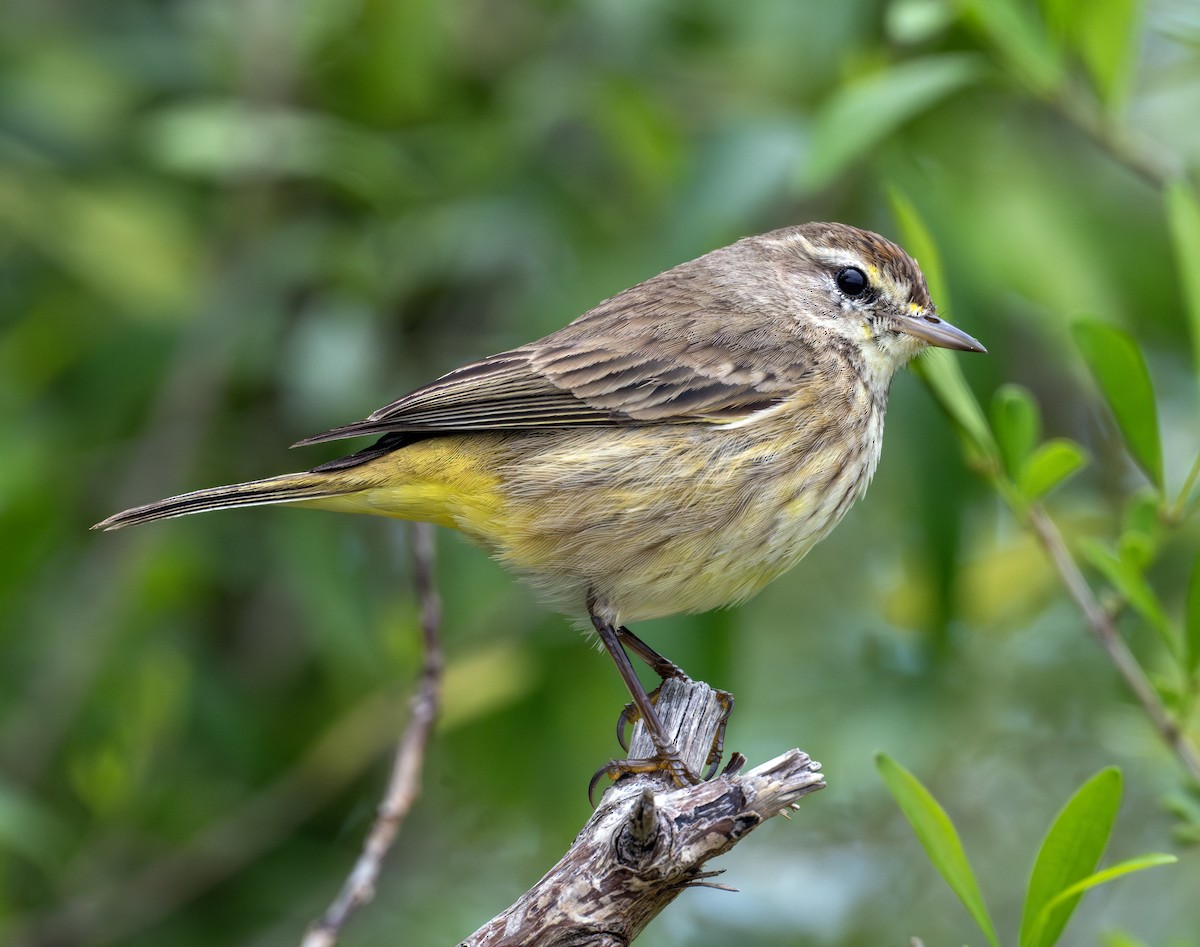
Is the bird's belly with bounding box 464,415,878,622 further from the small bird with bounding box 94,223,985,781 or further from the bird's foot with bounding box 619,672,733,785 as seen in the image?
the bird's foot with bounding box 619,672,733,785

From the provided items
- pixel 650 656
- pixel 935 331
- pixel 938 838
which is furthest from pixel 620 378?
pixel 938 838

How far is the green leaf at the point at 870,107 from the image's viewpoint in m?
3.88

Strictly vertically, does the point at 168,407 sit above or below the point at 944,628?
above

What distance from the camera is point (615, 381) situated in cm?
420

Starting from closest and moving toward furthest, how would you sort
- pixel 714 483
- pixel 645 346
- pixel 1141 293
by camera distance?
pixel 714 483 → pixel 645 346 → pixel 1141 293

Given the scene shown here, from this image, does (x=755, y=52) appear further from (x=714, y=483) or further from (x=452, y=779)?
(x=452, y=779)

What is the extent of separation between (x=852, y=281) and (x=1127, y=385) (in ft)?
4.85

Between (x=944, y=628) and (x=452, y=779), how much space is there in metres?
1.75

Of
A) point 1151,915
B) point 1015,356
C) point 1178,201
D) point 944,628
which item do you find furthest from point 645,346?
point 1151,915

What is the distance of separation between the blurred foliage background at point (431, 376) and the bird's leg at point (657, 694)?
0.05 metres

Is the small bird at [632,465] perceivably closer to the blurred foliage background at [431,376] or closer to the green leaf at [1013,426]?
the blurred foliage background at [431,376]

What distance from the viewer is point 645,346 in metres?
4.32

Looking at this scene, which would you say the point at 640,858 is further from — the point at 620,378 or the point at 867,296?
the point at 867,296

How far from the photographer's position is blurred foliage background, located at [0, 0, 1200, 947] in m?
4.61
